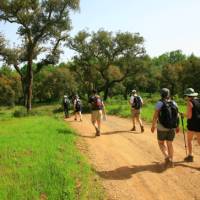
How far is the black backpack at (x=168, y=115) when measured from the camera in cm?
1122

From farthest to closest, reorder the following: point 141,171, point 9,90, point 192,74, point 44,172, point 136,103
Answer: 1. point 9,90
2. point 192,74
3. point 136,103
4. point 141,171
5. point 44,172

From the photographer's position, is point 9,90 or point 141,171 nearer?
point 141,171

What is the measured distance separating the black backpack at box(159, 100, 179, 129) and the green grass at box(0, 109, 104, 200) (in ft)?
8.16

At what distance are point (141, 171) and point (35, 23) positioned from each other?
103 ft

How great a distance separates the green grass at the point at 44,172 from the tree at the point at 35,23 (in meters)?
26.1

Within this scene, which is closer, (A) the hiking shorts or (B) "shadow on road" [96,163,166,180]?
(B) "shadow on road" [96,163,166,180]

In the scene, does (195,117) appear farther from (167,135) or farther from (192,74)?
(192,74)

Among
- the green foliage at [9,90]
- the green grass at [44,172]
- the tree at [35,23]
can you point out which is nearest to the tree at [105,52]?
the tree at [35,23]

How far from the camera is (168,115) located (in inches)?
442

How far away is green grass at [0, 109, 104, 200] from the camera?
870 centimetres

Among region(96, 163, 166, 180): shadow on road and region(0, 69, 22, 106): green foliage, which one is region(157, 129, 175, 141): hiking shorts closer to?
region(96, 163, 166, 180): shadow on road

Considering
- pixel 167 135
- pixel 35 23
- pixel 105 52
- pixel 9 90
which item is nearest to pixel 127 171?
pixel 167 135

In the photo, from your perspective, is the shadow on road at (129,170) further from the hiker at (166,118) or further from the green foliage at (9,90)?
the green foliage at (9,90)

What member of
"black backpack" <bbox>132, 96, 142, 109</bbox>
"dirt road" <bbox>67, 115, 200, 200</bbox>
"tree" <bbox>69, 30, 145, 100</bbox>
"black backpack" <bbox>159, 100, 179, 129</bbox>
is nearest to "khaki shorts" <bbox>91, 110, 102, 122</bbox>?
"dirt road" <bbox>67, 115, 200, 200</bbox>
